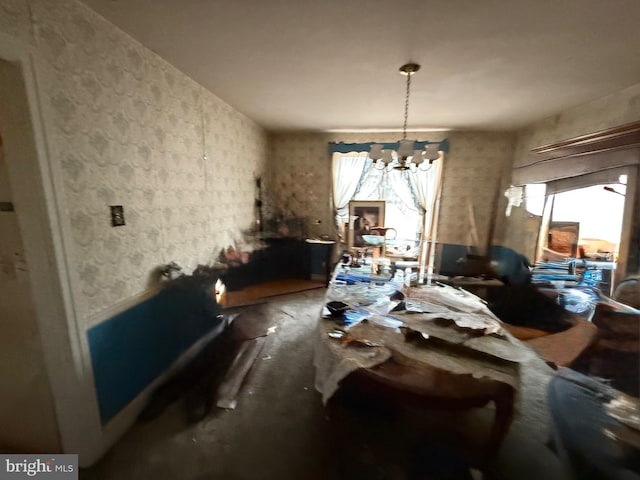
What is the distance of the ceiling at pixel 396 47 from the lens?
1.03 meters

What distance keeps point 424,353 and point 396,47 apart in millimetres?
1463

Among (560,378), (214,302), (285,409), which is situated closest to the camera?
(560,378)

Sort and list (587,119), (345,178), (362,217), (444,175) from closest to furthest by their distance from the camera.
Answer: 1. (587,119)
2. (362,217)
3. (444,175)
4. (345,178)

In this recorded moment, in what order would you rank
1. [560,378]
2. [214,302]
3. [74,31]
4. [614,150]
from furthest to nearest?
[214,302], [74,31], [614,150], [560,378]

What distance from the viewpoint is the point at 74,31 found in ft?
3.33

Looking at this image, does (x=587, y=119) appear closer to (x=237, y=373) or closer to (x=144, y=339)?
(x=237, y=373)

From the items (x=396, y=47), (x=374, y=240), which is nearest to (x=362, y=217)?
(x=374, y=240)

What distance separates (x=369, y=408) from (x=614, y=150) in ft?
4.24

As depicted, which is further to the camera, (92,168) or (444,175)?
(444,175)

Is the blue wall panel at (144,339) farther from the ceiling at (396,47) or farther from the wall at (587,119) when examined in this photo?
the wall at (587,119)

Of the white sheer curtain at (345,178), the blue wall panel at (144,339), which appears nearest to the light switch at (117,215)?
the blue wall panel at (144,339)

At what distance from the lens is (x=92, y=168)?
1.11m

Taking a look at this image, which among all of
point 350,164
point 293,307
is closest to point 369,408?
point 293,307

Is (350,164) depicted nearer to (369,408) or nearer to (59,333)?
(369,408)
